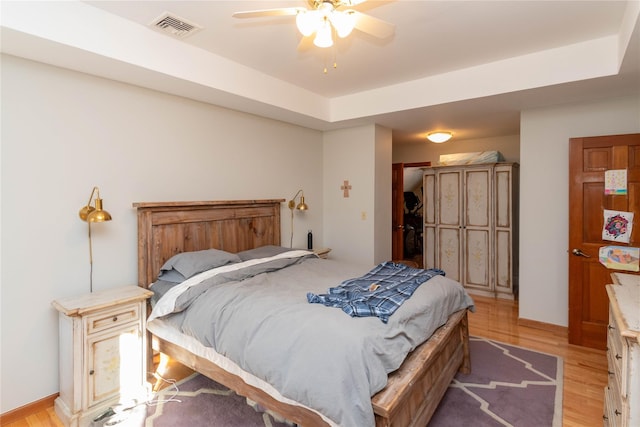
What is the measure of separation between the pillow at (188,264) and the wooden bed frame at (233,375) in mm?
153

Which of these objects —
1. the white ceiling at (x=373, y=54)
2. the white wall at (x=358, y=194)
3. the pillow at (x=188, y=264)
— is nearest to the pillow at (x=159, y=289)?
the pillow at (x=188, y=264)

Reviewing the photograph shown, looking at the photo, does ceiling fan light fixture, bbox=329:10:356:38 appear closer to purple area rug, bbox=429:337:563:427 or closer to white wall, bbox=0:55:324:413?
white wall, bbox=0:55:324:413

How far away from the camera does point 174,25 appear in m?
2.45

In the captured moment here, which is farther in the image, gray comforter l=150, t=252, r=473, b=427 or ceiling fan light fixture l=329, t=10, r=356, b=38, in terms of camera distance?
ceiling fan light fixture l=329, t=10, r=356, b=38

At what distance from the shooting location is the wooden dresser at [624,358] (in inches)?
52.3

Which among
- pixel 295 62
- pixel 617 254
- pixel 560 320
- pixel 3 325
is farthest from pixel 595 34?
pixel 3 325

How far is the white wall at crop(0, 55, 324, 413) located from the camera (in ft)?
7.30

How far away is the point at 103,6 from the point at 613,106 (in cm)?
435

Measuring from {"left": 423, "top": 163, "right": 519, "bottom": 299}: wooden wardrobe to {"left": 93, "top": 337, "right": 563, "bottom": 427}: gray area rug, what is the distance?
206 centimetres

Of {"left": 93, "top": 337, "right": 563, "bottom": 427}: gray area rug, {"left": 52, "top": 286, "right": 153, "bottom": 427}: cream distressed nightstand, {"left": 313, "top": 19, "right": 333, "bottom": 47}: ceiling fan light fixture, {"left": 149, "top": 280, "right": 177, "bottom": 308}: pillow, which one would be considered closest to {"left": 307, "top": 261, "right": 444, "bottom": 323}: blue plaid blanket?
{"left": 93, "top": 337, "right": 563, "bottom": 427}: gray area rug

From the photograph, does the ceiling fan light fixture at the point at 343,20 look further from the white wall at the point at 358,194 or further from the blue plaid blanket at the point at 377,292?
the white wall at the point at 358,194

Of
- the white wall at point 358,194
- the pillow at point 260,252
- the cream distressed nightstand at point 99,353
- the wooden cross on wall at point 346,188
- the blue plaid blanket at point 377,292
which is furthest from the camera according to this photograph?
the wooden cross on wall at point 346,188

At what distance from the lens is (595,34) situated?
104 inches

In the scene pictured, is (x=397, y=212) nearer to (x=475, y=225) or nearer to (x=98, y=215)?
(x=475, y=225)
